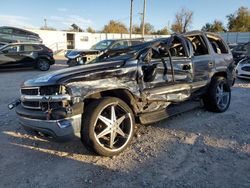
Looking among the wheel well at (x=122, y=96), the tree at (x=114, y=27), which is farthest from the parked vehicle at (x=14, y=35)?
the tree at (x=114, y=27)

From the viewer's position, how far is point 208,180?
3396mm

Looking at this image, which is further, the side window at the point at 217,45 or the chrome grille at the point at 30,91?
the side window at the point at 217,45

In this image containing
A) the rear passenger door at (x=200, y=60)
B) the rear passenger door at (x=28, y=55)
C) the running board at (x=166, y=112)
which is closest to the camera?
the running board at (x=166, y=112)

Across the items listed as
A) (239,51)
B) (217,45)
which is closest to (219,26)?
(239,51)

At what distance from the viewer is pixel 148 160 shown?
3.97m

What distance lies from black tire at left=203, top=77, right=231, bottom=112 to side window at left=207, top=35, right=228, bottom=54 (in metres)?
0.68

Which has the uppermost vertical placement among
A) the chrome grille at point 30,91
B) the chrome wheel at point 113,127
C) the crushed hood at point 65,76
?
the crushed hood at point 65,76

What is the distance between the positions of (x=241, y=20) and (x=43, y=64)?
5364 cm

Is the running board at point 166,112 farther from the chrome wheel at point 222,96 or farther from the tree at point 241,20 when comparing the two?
the tree at point 241,20

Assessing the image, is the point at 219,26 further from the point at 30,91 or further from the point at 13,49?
the point at 30,91

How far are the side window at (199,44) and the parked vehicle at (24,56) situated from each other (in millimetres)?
11691

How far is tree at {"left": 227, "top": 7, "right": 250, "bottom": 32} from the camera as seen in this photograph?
190ft

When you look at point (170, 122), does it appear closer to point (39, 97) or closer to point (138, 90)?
point (138, 90)

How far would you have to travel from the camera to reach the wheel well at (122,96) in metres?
4.06
